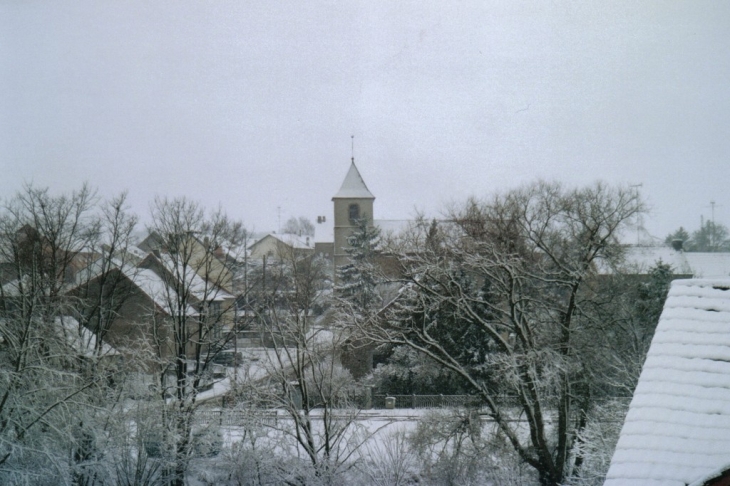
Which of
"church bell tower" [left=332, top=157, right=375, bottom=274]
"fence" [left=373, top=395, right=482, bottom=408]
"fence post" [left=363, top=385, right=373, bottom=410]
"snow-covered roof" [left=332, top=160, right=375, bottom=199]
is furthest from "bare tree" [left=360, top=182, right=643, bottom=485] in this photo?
"snow-covered roof" [left=332, top=160, right=375, bottom=199]

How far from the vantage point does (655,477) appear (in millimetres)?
4012

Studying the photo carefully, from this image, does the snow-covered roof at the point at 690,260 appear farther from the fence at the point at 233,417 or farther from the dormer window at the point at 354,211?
the fence at the point at 233,417

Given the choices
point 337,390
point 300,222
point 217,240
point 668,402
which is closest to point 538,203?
point 337,390

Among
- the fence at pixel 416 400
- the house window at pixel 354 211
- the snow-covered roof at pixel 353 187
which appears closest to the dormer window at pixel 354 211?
the house window at pixel 354 211

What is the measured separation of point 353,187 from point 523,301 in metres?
32.4

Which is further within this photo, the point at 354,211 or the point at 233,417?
the point at 354,211

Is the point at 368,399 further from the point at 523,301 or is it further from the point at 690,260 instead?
the point at 690,260

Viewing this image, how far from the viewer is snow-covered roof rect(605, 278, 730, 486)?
4055 millimetres

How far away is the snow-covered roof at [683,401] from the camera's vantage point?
4.05 metres

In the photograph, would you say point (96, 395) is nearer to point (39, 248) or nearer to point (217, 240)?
point (39, 248)

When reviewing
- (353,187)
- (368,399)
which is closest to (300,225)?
(353,187)

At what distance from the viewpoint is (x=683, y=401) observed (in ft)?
14.6

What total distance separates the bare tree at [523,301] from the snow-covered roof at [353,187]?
2310cm

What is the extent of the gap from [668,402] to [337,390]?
12.2 m
